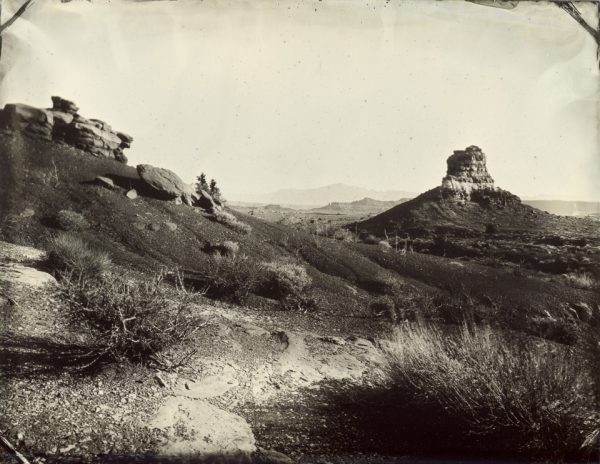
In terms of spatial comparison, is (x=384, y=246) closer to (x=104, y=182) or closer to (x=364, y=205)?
(x=364, y=205)

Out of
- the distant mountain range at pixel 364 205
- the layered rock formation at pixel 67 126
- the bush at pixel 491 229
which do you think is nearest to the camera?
the layered rock formation at pixel 67 126

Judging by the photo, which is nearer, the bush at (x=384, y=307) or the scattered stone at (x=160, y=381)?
the scattered stone at (x=160, y=381)

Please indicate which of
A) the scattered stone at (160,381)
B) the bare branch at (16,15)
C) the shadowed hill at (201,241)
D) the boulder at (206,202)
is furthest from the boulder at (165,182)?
the scattered stone at (160,381)

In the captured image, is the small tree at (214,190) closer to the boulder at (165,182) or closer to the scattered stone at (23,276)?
the boulder at (165,182)

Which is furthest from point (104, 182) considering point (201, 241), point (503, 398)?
point (503, 398)

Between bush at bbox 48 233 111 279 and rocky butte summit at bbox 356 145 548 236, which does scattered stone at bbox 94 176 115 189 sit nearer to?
bush at bbox 48 233 111 279

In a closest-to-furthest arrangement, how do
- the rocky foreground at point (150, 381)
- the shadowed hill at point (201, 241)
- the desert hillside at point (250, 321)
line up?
the rocky foreground at point (150, 381)
the desert hillside at point (250, 321)
the shadowed hill at point (201, 241)
